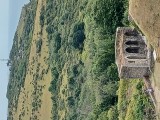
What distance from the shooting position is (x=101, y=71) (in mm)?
53406

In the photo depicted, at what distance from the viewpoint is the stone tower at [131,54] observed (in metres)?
31.9

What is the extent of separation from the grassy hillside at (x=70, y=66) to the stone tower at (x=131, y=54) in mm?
2749

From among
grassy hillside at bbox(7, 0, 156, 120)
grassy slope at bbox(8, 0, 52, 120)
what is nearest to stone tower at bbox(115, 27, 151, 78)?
grassy hillside at bbox(7, 0, 156, 120)

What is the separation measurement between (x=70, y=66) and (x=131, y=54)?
123 ft

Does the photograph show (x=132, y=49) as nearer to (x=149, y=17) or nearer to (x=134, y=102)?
(x=134, y=102)

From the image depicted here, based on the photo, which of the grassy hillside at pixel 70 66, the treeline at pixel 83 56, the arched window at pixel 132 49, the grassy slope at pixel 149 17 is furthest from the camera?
the treeline at pixel 83 56

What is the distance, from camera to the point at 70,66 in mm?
70875

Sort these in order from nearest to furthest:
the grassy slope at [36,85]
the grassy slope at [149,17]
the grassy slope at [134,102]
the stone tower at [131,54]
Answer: the grassy slope at [149,17] < the stone tower at [131,54] < the grassy slope at [134,102] < the grassy slope at [36,85]

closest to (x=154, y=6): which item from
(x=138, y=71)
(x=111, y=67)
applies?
(x=138, y=71)

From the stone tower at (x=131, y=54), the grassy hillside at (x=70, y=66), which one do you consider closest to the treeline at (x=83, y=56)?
the grassy hillside at (x=70, y=66)

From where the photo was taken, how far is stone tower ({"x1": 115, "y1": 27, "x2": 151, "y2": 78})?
105 ft

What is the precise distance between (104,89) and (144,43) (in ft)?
58.9

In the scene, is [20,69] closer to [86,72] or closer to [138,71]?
[86,72]

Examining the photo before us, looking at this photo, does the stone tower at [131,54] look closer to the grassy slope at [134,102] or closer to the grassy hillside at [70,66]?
the grassy slope at [134,102]
